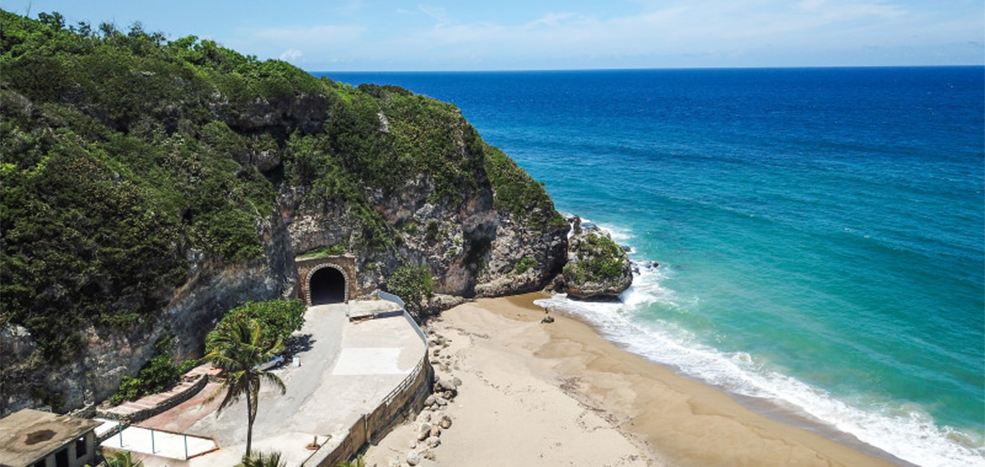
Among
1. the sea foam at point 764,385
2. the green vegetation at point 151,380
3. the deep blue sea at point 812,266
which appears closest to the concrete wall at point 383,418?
the green vegetation at point 151,380

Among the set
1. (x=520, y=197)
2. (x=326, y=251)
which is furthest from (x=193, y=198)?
(x=520, y=197)

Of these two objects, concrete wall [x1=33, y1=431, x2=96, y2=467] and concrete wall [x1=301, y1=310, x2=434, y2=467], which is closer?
concrete wall [x1=33, y1=431, x2=96, y2=467]

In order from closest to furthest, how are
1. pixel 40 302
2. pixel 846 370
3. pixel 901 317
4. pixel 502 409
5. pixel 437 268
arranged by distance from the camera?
pixel 40 302
pixel 502 409
pixel 846 370
pixel 901 317
pixel 437 268

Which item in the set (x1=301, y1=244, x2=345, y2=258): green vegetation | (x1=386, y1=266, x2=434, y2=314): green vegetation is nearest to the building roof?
(x1=301, y1=244, x2=345, y2=258): green vegetation

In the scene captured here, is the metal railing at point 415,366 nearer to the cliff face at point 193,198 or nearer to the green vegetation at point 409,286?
the green vegetation at point 409,286

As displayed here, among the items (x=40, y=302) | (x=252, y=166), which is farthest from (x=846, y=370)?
(x=40, y=302)

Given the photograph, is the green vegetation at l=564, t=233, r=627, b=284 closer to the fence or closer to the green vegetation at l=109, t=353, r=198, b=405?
the fence

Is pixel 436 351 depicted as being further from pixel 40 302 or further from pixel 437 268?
pixel 40 302
